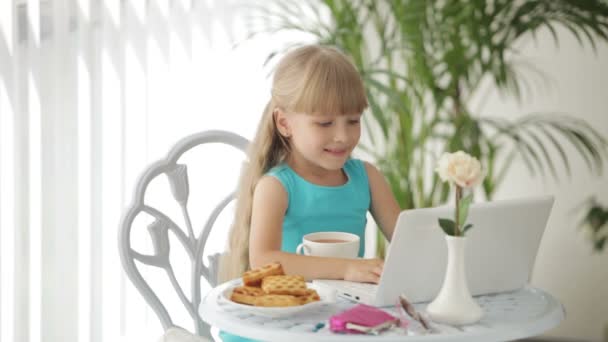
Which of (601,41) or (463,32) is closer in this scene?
(463,32)

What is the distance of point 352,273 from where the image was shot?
1547 mm

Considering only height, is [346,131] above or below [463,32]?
below

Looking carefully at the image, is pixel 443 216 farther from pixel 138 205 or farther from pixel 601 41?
pixel 601 41

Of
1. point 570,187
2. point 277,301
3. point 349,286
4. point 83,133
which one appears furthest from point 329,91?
point 570,187

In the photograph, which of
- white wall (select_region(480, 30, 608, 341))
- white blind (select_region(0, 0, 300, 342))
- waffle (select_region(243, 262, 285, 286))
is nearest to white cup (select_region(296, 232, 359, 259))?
waffle (select_region(243, 262, 285, 286))

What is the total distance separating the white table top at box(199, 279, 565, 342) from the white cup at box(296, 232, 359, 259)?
0.10 metres

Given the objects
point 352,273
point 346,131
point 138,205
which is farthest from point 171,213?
point 352,273

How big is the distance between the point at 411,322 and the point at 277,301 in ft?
0.70

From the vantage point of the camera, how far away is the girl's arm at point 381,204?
2047 millimetres

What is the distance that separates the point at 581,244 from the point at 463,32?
118cm

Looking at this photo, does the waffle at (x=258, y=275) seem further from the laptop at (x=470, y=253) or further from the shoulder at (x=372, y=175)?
the shoulder at (x=372, y=175)

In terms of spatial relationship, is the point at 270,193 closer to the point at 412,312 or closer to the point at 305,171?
the point at 305,171

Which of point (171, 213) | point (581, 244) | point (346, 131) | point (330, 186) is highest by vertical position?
point (346, 131)

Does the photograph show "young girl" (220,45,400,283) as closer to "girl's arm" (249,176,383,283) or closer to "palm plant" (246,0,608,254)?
"girl's arm" (249,176,383,283)
